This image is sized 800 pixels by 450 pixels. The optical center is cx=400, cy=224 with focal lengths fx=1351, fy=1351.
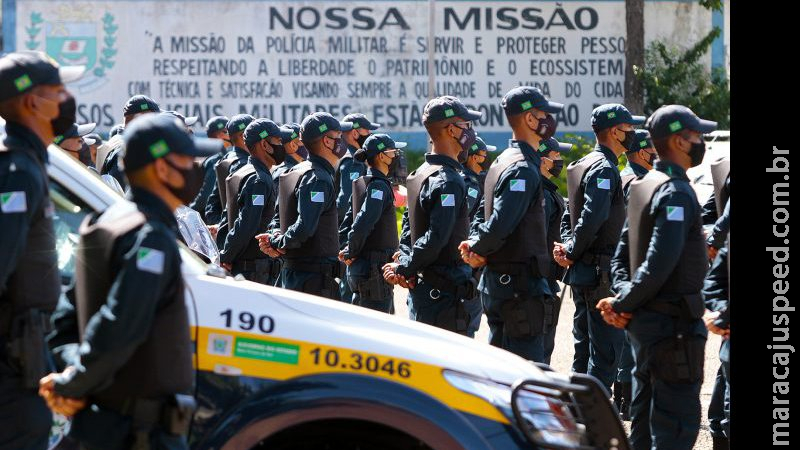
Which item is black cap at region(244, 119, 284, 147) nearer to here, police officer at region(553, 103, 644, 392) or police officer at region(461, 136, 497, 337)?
police officer at region(461, 136, 497, 337)

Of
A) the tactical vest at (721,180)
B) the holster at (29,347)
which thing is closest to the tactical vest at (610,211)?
the tactical vest at (721,180)

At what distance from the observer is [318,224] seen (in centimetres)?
1066

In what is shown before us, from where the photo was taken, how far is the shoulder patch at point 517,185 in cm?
859

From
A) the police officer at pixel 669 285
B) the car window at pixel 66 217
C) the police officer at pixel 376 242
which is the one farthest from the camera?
the police officer at pixel 376 242

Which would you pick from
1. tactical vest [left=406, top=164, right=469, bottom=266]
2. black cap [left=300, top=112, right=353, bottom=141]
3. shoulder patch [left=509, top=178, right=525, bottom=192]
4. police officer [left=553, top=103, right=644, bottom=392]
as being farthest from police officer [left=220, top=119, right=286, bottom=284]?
shoulder patch [left=509, top=178, right=525, bottom=192]

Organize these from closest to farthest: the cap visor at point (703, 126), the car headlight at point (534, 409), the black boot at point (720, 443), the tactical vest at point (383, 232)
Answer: the car headlight at point (534, 409), the cap visor at point (703, 126), the black boot at point (720, 443), the tactical vest at point (383, 232)

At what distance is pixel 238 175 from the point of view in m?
11.6

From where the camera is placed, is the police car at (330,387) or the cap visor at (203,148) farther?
the police car at (330,387)

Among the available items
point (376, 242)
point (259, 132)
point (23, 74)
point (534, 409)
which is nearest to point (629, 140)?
point (376, 242)

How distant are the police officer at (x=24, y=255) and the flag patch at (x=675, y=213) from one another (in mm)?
3140

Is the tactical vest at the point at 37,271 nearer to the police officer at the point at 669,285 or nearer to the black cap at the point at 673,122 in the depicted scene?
the police officer at the point at 669,285

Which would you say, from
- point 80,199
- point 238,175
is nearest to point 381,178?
point 238,175

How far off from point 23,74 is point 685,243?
3.44 metres
